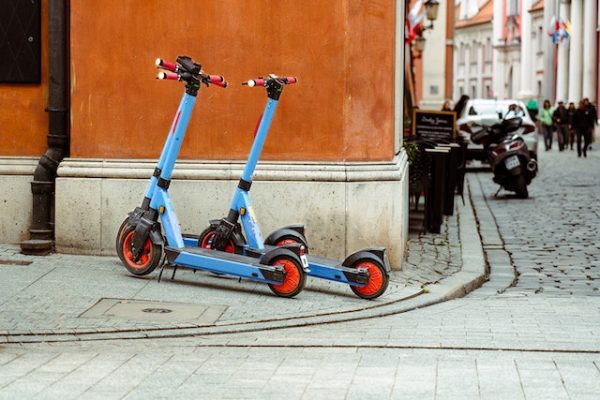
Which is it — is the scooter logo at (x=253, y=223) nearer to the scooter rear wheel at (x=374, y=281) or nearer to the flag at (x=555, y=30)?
the scooter rear wheel at (x=374, y=281)

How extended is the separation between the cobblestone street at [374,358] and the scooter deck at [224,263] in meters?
0.85

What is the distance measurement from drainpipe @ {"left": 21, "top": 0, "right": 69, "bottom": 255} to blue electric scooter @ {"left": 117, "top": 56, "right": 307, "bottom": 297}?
128cm

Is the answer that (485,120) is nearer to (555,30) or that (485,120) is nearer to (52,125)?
(52,125)

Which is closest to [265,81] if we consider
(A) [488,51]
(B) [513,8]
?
(B) [513,8]

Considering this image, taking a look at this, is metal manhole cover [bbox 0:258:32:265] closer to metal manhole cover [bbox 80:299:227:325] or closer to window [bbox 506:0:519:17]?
metal manhole cover [bbox 80:299:227:325]

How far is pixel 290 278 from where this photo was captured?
32.1ft

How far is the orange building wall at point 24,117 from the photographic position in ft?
39.1

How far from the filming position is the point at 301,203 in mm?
11211

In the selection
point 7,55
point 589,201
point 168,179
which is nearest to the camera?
point 168,179

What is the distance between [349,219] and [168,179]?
1591 millimetres

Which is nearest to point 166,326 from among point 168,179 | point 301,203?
point 168,179

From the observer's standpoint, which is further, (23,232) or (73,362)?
(23,232)

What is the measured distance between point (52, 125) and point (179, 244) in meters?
2.03

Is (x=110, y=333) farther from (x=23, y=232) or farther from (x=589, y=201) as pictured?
(x=589, y=201)
